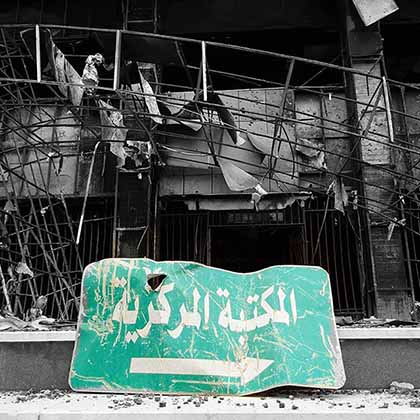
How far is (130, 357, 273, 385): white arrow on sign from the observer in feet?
13.5

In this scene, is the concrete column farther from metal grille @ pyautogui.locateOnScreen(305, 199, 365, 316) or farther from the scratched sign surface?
the scratched sign surface

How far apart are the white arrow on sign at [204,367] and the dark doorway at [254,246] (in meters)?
5.55

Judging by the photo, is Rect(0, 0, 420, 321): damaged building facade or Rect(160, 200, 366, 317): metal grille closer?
Rect(0, 0, 420, 321): damaged building facade

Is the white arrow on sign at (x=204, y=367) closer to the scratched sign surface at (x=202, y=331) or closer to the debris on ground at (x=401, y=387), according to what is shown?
the scratched sign surface at (x=202, y=331)

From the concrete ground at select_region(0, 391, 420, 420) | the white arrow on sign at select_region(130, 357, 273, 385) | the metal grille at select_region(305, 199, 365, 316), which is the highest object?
the metal grille at select_region(305, 199, 365, 316)

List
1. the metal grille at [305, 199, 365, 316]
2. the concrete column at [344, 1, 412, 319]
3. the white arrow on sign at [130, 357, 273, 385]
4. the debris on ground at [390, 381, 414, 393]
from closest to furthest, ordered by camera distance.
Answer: the white arrow on sign at [130, 357, 273, 385] → the debris on ground at [390, 381, 414, 393] → the concrete column at [344, 1, 412, 319] → the metal grille at [305, 199, 365, 316]

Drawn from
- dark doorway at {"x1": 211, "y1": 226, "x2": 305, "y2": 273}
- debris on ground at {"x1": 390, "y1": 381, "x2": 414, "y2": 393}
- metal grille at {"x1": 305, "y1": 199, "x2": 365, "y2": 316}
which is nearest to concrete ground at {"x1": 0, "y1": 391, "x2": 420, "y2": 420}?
debris on ground at {"x1": 390, "y1": 381, "x2": 414, "y2": 393}

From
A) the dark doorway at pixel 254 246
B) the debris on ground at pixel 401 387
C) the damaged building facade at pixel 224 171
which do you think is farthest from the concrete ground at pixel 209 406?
the dark doorway at pixel 254 246

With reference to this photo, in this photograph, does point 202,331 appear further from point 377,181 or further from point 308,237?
point 377,181

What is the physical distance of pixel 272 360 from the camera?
418 centimetres

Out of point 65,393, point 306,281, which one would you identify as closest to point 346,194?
point 306,281

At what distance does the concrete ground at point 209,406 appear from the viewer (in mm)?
3129

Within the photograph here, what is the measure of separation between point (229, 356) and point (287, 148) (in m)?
5.88

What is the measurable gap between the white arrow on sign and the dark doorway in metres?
5.55
